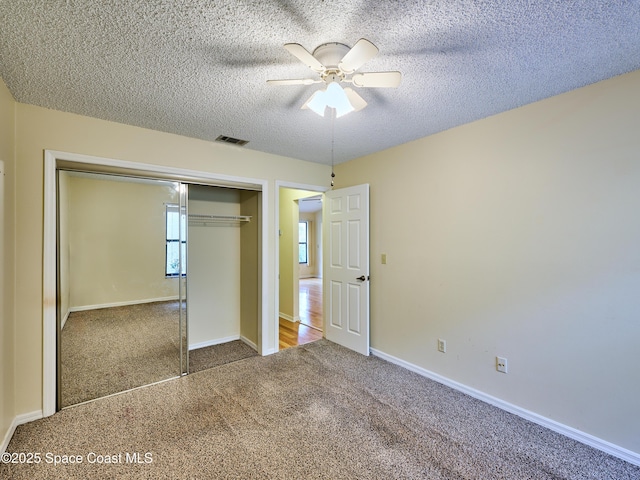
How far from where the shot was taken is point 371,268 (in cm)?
358

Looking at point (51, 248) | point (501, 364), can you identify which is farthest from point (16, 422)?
point (501, 364)

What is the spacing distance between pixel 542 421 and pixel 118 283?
3.84 m

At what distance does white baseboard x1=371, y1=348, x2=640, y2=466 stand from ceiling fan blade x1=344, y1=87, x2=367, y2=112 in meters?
2.59

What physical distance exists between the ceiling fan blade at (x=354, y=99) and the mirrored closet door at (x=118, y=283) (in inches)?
79.7

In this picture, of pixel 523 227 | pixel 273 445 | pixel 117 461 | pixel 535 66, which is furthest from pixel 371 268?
pixel 117 461

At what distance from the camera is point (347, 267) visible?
147 inches

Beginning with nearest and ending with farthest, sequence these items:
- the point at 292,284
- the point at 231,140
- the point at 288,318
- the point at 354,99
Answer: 1. the point at 354,99
2. the point at 231,140
3. the point at 292,284
4. the point at 288,318

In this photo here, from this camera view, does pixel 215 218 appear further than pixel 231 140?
Yes

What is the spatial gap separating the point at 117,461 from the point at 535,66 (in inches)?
141

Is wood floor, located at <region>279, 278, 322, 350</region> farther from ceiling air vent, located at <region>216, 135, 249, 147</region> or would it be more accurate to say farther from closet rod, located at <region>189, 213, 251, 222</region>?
ceiling air vent, located at <region>216, 135, 249, 147</region>

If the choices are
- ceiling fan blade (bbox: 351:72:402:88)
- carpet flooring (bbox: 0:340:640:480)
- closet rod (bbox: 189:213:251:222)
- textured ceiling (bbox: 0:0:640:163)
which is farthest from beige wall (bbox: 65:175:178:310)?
ceiling fan blade (bbox: 351:72:402:88)

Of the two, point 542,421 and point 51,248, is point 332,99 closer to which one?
point 51,248

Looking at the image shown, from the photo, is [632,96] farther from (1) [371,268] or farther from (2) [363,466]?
(2) [363,466]

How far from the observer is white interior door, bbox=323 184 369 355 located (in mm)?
3514
